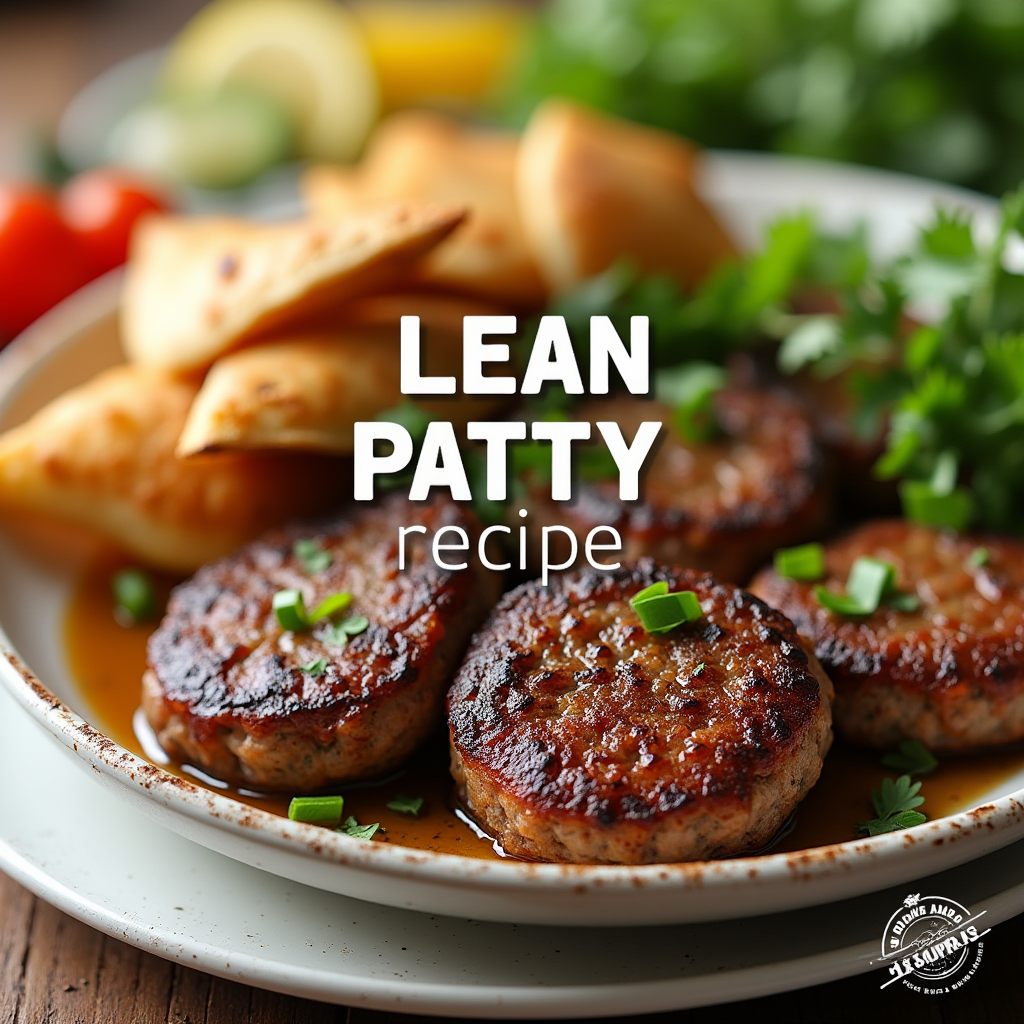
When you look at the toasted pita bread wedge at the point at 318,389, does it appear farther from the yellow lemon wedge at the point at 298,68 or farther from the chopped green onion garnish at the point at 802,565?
the yellow lemon wedge at the point at 298,68

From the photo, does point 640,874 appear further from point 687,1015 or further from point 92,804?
point 92,804

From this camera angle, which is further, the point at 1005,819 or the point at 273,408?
the point at 273,408

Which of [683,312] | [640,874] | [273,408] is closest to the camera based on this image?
[640,874]

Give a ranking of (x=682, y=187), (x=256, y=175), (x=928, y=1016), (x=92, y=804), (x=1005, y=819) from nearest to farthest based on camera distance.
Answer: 1. (x=1005, y=819)
2. (x=928, y=1016)
3. (x=92, y=804)
4. (x=682, y=187)
5. (x=256, y=175)

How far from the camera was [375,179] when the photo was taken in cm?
381

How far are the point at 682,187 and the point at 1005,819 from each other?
2356mm

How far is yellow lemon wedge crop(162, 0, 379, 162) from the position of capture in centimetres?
589

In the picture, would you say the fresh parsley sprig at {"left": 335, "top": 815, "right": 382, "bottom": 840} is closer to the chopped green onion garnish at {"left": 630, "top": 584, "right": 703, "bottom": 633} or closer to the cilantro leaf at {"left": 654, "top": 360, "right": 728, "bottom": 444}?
the chopped green onion garnish at {"left": 630, "top": 584, "right": 703, "bottom": 633}

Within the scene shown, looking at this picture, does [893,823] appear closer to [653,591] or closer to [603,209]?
[653,591]

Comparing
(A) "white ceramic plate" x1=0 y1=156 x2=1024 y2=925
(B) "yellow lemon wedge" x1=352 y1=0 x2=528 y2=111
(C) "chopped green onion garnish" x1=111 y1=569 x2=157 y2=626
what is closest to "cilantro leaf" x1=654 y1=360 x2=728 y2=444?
(A) "white ceramic plate" x1=0 y1=156 x2=1024 y2=925

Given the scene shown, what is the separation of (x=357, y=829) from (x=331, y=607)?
1.57ft

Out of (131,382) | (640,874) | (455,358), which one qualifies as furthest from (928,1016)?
(131,382)

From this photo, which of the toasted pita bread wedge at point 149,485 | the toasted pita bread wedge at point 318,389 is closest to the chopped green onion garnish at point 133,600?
the toasted pita bread wedge at point 149,485

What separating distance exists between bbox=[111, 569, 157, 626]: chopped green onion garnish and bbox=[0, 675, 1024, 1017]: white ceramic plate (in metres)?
0.75
